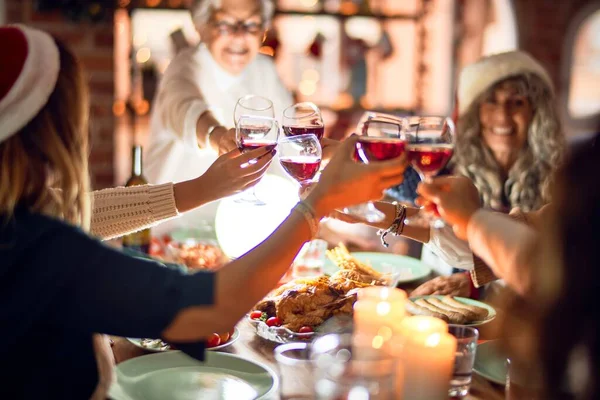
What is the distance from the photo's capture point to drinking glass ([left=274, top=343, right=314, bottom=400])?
957 mm

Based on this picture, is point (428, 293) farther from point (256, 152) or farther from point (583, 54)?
point (583, 54)

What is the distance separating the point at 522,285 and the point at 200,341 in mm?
468

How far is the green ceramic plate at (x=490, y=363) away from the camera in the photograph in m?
1.15

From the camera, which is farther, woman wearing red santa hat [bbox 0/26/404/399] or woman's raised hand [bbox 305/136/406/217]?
woman's raised hand [bbox 305/136/406/217]

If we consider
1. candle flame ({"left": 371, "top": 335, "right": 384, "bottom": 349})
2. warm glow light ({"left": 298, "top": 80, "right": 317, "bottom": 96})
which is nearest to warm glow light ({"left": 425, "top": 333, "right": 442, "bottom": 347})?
candle flame ({"left": 371, "top": 335, "right": 384, "bottom": 349})

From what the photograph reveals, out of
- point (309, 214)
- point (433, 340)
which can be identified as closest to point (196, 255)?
point (309, 214)

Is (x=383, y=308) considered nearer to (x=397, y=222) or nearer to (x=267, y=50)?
(x=397, y=222)

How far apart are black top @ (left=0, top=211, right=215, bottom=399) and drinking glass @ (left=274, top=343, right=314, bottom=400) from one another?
5.5 inches

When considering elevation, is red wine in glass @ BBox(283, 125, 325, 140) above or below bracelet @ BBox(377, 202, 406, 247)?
above

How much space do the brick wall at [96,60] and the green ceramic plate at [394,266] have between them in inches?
67.0

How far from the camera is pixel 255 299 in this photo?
0.96 metres

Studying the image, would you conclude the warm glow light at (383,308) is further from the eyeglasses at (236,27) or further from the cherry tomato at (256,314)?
the eyeglasses at (236,27)

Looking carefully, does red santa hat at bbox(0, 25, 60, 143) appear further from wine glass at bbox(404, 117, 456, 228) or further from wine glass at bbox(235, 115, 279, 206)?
wine glass at bbox(404, 117, 456, 228)

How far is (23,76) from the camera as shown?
3.03 feet
